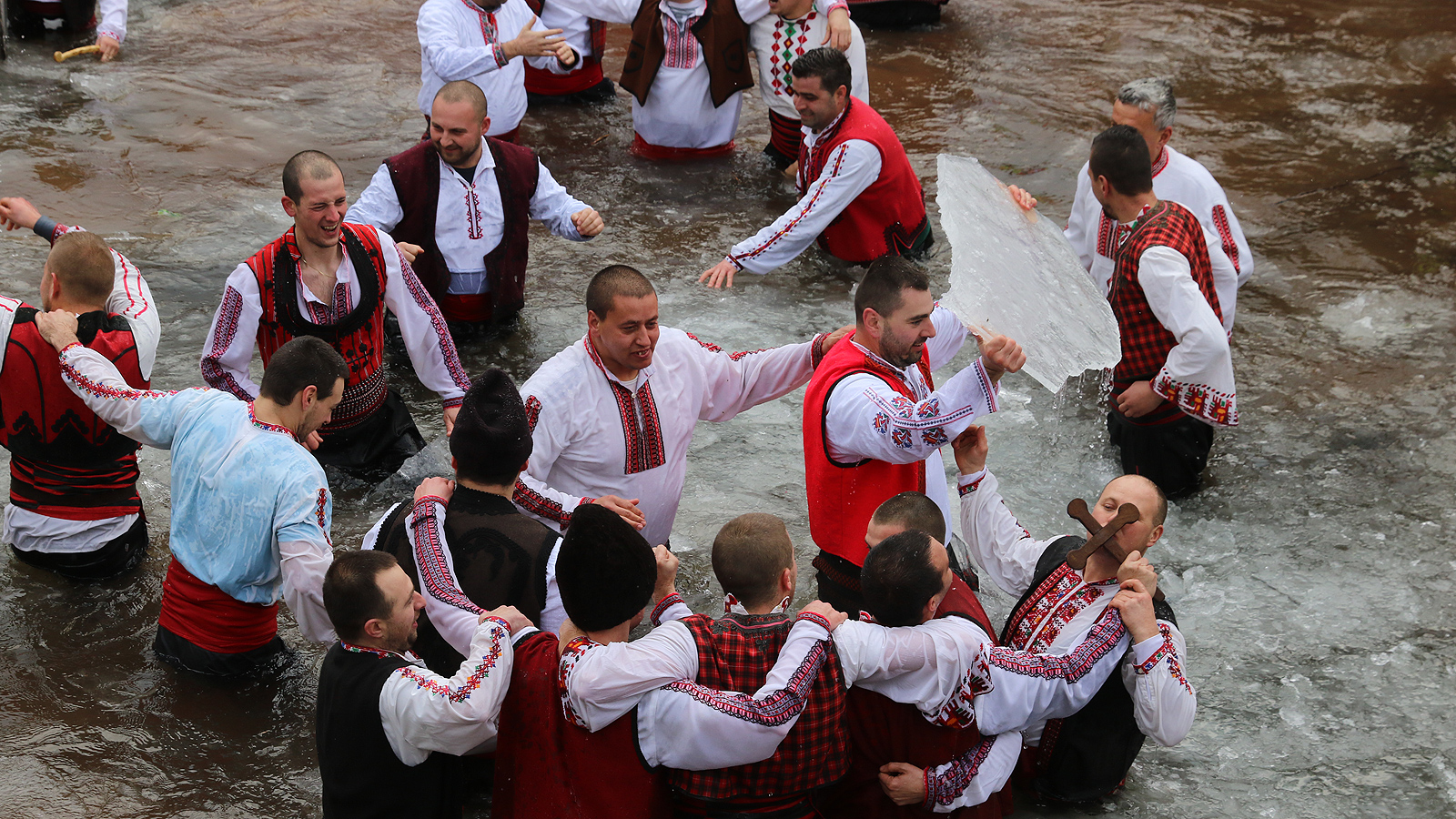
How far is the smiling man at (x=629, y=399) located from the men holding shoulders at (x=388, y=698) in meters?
0.72

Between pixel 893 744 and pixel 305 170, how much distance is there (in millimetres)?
2671

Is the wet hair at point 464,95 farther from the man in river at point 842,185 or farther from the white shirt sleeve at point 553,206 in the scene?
the man in river at point 842,185

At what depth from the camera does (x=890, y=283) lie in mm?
3180

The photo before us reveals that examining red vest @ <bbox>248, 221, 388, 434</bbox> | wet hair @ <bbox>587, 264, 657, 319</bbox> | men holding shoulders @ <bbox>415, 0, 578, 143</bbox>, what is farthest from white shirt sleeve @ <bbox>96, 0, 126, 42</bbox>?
wet hair @ <bbox>587, 264, 657, 319</bbox>

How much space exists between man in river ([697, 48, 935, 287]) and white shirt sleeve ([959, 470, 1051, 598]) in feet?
7.23

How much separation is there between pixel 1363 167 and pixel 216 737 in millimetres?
7060

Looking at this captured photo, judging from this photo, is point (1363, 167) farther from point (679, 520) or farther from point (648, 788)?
point (648, 788)

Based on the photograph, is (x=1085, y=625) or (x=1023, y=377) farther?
(x=1023, y=377)

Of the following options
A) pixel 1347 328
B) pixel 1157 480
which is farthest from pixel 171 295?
pixel 1347 328

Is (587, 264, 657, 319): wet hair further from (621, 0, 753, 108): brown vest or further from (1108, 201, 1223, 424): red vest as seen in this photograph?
(621, 0, 753, 108): brown vest

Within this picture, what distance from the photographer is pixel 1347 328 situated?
5.67 meters

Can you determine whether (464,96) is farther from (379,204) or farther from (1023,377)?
(1023,377)

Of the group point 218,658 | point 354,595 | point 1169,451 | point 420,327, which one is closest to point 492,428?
point 354,595

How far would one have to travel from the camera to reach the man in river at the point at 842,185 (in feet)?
17.9
